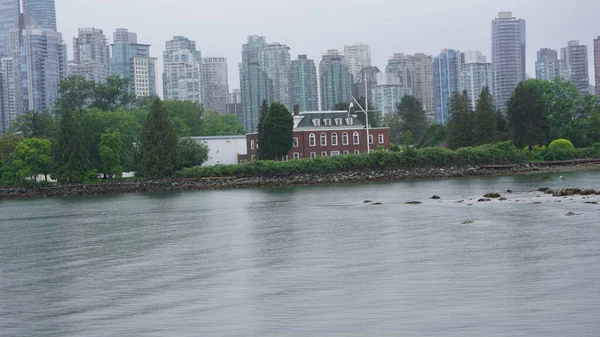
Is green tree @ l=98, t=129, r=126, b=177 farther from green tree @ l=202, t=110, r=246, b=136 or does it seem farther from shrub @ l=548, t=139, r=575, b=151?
shrub @ l=548, t=139, r=575, b=151

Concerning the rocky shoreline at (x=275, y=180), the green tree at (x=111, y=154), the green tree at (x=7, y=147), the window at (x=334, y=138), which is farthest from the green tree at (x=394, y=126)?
the green tree at (x=7, y=147)

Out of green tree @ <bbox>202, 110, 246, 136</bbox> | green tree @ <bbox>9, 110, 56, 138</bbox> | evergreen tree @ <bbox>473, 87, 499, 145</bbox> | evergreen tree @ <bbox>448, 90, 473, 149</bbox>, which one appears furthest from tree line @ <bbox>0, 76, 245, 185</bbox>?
evergreen tree @ <bbox>473, 87, 499, 145</bbox>

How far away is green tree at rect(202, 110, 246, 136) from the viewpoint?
433 ft

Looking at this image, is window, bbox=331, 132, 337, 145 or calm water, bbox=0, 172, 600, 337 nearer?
calm water, bbox=0, 172, 600, 337

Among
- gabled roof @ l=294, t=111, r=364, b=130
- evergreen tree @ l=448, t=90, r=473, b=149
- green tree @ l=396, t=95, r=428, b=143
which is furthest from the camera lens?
green tree @ l=396, t=95, r=428, b=143

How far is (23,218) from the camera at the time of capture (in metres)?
56.1

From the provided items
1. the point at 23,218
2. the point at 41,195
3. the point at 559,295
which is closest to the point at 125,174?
the point at 41,195

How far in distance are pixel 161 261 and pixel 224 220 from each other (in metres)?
15.8

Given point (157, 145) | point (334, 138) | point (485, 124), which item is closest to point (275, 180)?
point (157, 145)

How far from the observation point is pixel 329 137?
9938cm

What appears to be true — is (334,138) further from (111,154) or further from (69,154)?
(69,154)

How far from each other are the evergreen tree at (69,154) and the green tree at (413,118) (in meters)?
→ 71.3

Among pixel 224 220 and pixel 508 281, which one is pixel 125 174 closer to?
pixel 224 220

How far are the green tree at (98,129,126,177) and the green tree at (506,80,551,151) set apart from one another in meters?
41.7
